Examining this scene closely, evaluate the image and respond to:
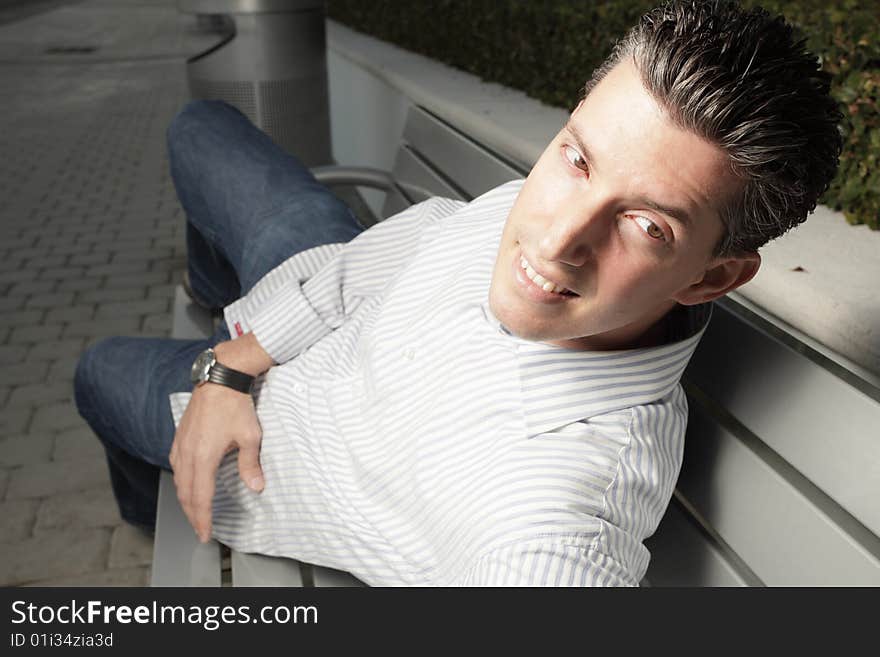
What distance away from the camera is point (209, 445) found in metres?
1.92

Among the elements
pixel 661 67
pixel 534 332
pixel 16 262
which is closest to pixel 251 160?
pixel 534 332

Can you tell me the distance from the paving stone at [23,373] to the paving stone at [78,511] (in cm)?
96

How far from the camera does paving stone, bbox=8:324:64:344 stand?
415 centimetres

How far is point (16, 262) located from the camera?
16.7 feet

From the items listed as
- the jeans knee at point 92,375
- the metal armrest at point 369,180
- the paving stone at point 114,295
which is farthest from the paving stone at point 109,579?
the paving stone at point 114,295

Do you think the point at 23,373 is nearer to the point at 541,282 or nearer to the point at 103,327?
the point at 103,327

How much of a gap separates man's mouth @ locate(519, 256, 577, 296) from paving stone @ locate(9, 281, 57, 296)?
408 centimetres

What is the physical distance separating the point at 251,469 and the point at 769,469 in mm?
1136

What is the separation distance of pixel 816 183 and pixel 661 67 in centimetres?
26

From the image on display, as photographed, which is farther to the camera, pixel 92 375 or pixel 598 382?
pixel 92 375

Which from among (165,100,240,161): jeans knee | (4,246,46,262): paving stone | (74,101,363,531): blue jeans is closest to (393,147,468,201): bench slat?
(74,101,363,531): blue jeans

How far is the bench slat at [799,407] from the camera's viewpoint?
3.82 ft

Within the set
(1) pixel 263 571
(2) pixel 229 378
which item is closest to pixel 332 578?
(1) pixel 263 571

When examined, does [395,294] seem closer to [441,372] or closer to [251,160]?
[441,372]
